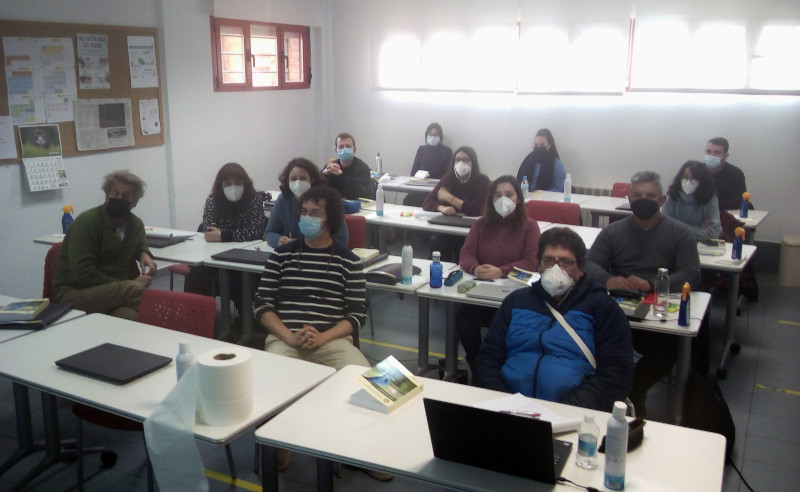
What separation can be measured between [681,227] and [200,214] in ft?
16.2

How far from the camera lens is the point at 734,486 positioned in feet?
10.7

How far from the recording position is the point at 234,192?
4.98 metres

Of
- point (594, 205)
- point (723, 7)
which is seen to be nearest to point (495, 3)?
point (723, 7)

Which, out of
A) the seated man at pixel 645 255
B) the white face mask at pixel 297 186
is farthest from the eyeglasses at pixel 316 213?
the seated man at pixel 645 255

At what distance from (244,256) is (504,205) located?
66.4 inches

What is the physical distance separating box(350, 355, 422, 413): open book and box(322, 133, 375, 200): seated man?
387 centimetres

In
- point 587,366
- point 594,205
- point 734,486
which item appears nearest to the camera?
point 587,366

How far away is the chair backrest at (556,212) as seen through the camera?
5.39 metres

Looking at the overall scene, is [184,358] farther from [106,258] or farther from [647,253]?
[647,253]

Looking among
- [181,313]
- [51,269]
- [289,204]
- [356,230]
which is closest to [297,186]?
[289,204]

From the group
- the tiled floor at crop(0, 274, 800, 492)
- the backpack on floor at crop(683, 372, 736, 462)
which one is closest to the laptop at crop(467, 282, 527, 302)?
the tiled floor at crop(0, 274, 800, 492)

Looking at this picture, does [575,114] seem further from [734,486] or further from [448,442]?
[448,442]

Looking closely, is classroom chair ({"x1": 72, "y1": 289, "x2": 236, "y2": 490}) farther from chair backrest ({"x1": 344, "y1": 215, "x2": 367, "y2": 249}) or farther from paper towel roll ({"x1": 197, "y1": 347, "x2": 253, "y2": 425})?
chair backrest ({"x1": 344, "y1": 215, "x2": 367, "y2": 249})

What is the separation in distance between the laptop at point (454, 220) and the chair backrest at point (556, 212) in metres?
0.47
